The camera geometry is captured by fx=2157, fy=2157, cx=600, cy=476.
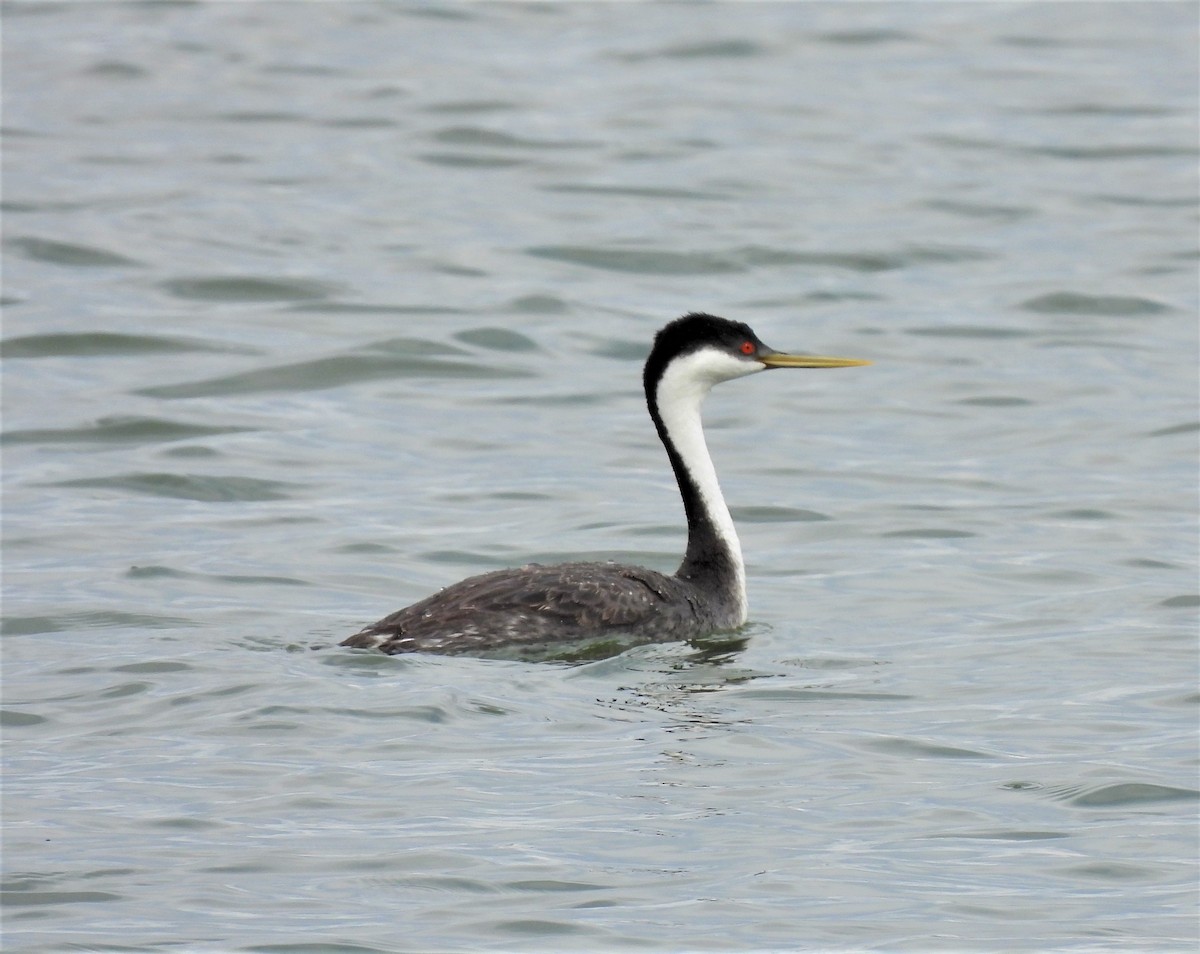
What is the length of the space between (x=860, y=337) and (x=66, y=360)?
596cm

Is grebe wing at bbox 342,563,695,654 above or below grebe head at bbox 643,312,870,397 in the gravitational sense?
below

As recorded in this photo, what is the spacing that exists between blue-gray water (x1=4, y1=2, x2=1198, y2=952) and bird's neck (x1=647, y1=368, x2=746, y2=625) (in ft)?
1.56

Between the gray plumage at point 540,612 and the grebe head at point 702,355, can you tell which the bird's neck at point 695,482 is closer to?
the grebe head at point 702,355

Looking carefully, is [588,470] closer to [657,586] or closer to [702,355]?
[702,355]

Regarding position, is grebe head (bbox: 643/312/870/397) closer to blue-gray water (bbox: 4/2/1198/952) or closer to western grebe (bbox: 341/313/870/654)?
western grebe (bbox: 341/313/870/654)

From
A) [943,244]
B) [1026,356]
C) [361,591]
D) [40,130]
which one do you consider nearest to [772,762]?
[361,591]

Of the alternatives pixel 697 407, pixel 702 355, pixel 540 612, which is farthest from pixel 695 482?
pixel 540 612

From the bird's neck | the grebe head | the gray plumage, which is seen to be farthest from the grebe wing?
the grebe head

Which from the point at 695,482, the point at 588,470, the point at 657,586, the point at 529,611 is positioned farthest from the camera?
the point at 588,470

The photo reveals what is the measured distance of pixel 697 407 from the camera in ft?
34.2

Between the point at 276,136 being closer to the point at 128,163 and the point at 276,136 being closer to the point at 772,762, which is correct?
the point at 128,163

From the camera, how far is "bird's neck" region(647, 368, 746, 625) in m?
10.2

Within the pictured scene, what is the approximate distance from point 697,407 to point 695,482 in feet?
1.19

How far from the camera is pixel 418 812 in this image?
24.4 feet
